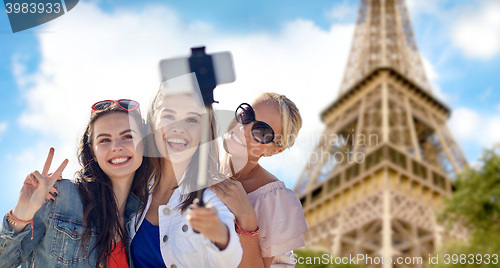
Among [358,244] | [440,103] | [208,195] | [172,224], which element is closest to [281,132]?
[208,195]

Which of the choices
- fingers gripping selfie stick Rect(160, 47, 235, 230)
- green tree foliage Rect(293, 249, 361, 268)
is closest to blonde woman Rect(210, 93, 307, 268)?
fingers gripping selfie stick Rect(160, 47, 235, 230)

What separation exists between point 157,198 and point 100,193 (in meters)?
0.29

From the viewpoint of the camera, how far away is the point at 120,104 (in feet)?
7.29

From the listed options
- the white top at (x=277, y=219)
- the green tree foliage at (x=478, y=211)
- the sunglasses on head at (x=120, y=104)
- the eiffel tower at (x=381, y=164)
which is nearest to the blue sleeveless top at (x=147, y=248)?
the white top at (x=277, y=219)

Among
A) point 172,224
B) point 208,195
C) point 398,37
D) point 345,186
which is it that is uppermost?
point 398,37

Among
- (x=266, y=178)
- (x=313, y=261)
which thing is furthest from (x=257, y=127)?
(x=313, y=261)

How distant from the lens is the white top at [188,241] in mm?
1722

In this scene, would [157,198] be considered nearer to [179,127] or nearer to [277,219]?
[179,127]

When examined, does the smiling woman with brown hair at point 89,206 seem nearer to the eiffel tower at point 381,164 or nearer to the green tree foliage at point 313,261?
the green tree foliage at point 313,261

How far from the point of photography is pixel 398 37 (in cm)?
2820

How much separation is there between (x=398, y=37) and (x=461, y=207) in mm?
19530

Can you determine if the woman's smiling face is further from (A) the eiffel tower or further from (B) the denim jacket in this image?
(A) the eiffel tower

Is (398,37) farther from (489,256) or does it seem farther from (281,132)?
(281,132)

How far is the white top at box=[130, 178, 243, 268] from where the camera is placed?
1722 mm
